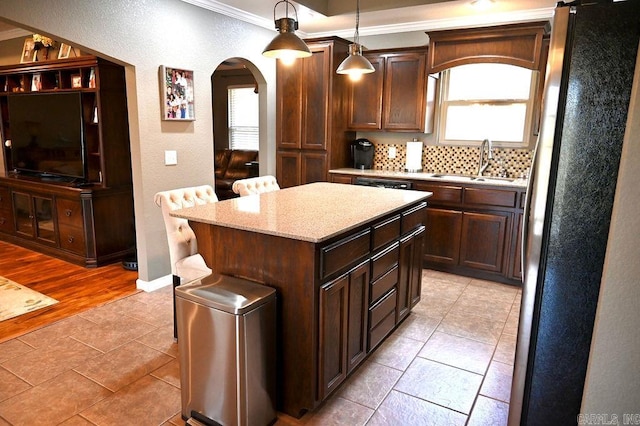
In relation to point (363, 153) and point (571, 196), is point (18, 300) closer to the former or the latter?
point (363, 153)

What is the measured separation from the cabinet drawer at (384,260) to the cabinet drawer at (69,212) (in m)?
3.24

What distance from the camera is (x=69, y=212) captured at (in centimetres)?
435

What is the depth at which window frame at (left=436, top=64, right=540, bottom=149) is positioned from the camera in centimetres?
425

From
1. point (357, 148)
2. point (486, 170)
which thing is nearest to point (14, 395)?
point (357, 148)

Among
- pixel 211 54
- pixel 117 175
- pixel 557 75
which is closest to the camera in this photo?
pixel 557 75

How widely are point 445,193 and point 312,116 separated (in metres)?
1.71

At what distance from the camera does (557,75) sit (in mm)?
1435

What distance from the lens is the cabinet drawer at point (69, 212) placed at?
4.27 metres

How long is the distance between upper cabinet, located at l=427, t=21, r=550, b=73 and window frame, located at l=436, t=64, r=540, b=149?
0.34m

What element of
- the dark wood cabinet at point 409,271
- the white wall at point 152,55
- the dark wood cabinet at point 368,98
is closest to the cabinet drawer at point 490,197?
the dark wood cabinet at point 409,271

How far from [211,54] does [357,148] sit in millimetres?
1931

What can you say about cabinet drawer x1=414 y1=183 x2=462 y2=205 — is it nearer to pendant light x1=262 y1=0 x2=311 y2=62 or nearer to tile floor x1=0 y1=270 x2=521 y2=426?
tile floor x1=0 y1=270 x2=521 y2=426

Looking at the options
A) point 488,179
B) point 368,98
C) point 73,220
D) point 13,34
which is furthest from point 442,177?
point 13,34

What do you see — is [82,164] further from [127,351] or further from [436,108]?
[436,108]
